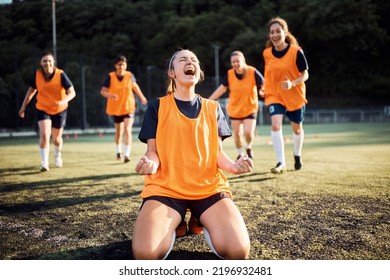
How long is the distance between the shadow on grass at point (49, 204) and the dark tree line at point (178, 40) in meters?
1.75

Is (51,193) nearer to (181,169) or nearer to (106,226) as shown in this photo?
(106,226)

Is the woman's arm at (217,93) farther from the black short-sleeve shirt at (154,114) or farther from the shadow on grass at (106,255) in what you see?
the shadow on grass at (106,255)

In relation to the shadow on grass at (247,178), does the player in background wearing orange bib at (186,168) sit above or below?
above

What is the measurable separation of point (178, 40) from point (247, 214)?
45665mm

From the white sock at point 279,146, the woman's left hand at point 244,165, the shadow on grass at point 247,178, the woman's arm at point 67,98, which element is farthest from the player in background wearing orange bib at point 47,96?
the woman's left hand at point 244,165

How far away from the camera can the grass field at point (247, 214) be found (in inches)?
105

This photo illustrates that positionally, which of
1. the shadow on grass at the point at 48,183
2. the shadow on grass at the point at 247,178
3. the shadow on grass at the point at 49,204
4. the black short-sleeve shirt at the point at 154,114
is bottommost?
the shadow on grass at the point at 48,183

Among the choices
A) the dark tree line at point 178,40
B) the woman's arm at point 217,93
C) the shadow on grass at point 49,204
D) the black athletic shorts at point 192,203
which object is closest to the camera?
the black athletic shorts at point 192,203

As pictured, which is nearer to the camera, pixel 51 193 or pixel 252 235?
pixel 252 235

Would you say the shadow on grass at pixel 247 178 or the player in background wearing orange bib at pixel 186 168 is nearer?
the player in background wearing orange bib at pixel 186 168

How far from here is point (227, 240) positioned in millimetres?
2389

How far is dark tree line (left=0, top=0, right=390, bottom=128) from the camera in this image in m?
14.8

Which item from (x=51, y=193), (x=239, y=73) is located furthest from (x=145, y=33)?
(x=51, y=193)

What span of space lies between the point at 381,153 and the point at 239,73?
3430 mm
